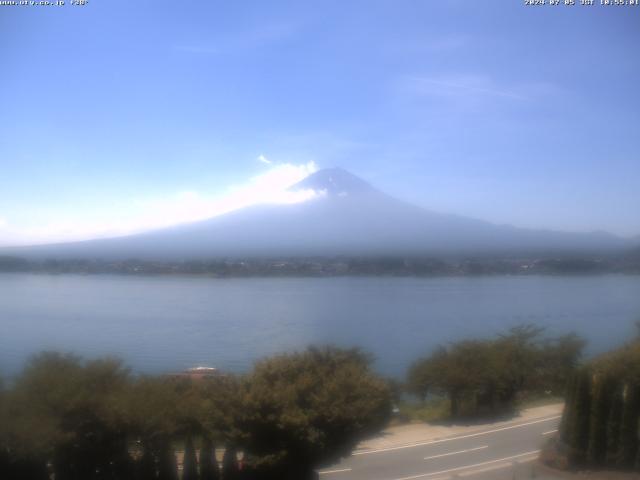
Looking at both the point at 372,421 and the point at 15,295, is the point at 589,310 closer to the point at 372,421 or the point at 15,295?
the point at 372,421

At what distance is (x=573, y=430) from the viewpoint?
623 cm

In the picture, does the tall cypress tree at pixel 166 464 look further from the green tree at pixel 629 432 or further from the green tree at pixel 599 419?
the green tree at pixel 629 432

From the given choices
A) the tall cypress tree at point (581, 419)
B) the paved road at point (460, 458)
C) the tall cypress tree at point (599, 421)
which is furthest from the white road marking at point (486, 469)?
the tall cypress tree at point (599, 421)

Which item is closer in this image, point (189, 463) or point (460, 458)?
point (189, 463)

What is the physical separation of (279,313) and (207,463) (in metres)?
8.90

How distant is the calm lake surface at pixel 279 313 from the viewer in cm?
996

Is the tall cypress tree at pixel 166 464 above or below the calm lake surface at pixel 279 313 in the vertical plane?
below

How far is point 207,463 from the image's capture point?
238 inches

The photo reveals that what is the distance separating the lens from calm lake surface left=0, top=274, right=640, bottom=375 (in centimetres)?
996

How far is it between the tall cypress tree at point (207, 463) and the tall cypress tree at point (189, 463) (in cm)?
8

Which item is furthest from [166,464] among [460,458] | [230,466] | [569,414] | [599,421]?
[599,421]

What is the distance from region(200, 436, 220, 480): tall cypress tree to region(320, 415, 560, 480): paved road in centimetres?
122

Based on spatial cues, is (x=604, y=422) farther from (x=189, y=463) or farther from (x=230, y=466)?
(x=189, y=463)

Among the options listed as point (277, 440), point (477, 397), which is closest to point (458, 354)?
point (477, 397)
